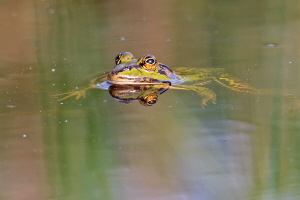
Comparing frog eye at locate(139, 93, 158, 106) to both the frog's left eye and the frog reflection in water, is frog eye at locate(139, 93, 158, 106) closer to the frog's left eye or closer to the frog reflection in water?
the frog reflection in water

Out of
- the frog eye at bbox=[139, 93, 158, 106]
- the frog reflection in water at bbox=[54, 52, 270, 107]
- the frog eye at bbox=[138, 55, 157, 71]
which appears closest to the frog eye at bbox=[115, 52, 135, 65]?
the frog reflection in water at bbox=[54, 52, 270, 107]

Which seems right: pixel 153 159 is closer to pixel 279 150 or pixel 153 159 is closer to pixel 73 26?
pixel 279 150

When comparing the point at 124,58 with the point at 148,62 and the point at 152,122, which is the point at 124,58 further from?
the point at 152,122

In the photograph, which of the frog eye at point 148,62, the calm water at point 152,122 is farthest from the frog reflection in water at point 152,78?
the calm water at point 152,122

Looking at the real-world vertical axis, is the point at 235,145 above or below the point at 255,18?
below

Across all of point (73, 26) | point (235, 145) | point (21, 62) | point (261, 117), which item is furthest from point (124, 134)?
point (73, 26)
